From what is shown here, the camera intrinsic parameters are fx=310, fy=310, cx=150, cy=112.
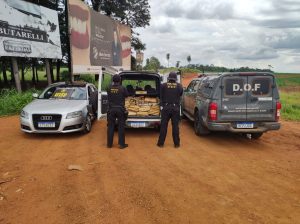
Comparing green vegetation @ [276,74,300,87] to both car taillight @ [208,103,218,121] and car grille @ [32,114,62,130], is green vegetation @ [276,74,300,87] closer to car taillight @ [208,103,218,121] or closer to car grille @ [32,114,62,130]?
car taillight @ [208,103,218,121]

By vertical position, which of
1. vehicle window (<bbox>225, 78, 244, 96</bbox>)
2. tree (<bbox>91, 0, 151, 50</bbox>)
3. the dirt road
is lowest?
the dirt road

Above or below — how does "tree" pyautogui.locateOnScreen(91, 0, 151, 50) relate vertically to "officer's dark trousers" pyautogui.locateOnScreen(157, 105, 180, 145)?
above

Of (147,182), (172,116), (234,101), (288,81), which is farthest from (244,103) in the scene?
(288,81)

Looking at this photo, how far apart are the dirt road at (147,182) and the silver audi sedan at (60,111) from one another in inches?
16.6

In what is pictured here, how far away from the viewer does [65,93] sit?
1052 cm

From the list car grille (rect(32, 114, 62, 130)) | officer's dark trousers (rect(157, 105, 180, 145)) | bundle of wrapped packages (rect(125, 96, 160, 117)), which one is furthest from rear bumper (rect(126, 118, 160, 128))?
car grille (rect(32, 114, 62, 130))

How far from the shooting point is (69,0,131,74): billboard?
682 inches

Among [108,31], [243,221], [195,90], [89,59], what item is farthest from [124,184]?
[108,31]

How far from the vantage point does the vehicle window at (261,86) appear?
852 cm

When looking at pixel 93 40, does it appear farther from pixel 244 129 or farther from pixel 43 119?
pixel 244 129

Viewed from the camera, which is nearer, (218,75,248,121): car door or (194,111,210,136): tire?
(218,75,248,121): car door

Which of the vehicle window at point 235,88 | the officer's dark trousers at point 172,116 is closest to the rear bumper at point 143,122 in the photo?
the officer's dark trousers at point 172,116

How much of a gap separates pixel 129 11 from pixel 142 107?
2780cm

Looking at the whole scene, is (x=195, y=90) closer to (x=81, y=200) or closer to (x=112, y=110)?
(x=112, y=110)
